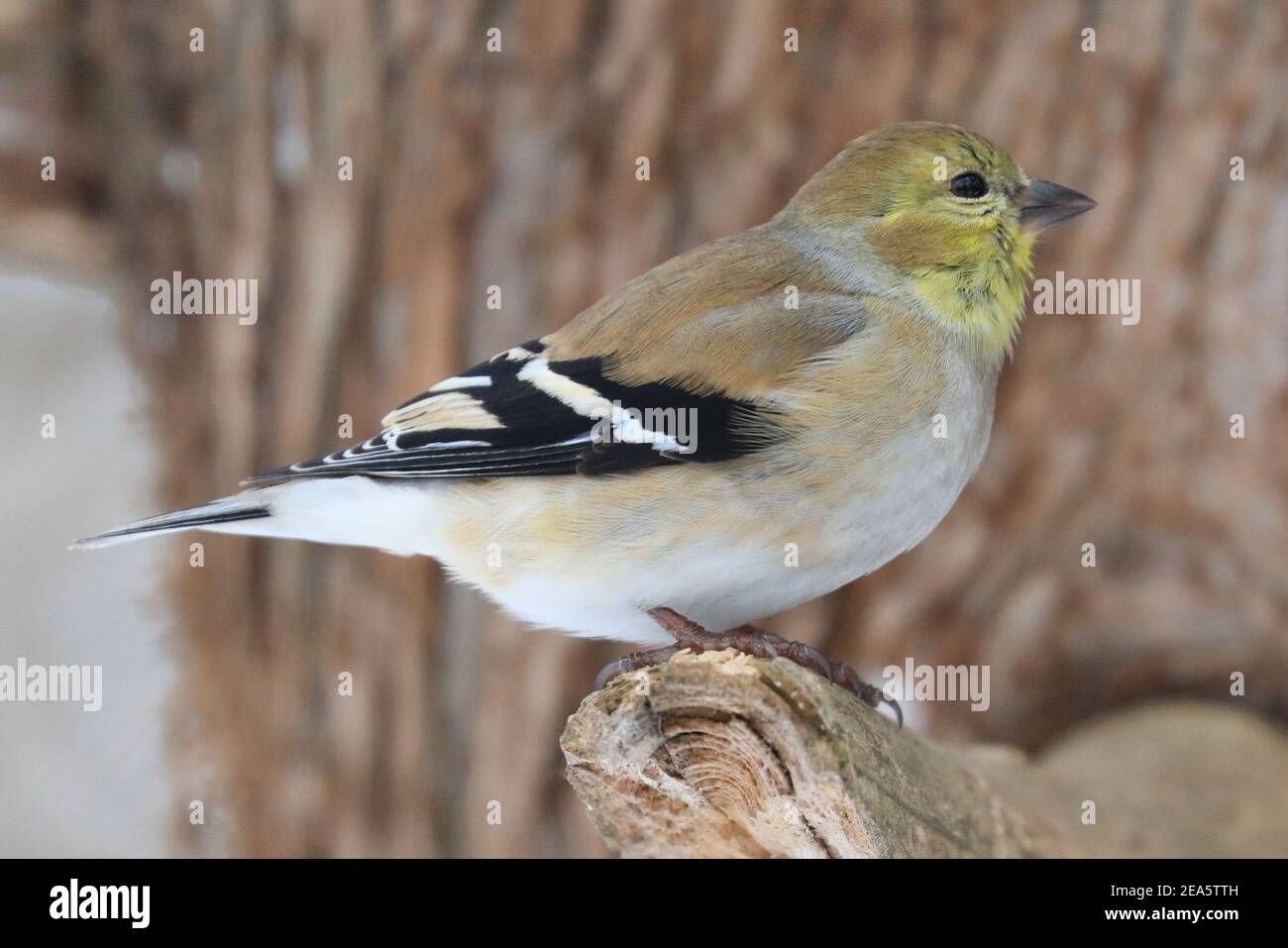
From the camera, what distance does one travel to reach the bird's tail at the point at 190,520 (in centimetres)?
242

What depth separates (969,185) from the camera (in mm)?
2709

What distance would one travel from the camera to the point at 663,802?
219 centimetres

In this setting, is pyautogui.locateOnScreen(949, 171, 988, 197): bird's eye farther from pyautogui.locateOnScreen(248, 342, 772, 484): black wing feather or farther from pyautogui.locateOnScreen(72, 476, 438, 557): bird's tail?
pyautogui.locateOnScreen(72, 476, 438, 557): bird's tail

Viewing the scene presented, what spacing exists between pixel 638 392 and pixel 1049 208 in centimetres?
103

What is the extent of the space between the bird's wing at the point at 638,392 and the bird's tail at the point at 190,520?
4.8 inches

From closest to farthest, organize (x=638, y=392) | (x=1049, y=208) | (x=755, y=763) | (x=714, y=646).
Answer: (x=755, y=763) → (x=714, y=646) → (x=638, y=392) → (x=1049, y=208)

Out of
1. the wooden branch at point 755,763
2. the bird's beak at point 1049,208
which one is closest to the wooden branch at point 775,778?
the wooden branch at point 755,763

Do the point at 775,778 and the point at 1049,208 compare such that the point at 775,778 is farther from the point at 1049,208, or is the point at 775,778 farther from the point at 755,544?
the point at 1049,208

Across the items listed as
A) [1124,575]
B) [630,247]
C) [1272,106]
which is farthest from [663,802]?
[1272,106]

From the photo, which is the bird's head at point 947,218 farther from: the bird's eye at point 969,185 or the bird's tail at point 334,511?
the bird's tail at point 334,511

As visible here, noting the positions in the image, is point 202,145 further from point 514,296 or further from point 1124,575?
point 1124,575

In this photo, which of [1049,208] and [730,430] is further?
[1049,208]

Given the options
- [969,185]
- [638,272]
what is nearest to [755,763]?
[969,185]

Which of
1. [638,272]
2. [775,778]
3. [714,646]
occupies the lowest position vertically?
[775,778]
